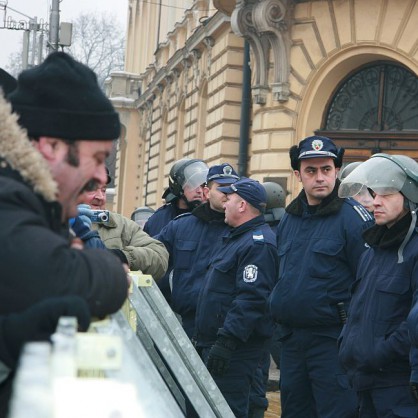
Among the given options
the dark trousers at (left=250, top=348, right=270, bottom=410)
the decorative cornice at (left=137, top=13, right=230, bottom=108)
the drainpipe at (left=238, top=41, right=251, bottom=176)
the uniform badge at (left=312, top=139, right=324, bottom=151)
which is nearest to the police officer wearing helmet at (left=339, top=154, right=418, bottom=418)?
the uniform badge at (left=312, top=139, right=324, bottom=151)

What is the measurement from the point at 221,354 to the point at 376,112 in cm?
1093

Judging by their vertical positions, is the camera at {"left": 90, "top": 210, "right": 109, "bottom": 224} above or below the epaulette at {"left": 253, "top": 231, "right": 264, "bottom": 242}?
above

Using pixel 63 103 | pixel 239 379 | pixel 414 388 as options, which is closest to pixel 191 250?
pixel 239 379

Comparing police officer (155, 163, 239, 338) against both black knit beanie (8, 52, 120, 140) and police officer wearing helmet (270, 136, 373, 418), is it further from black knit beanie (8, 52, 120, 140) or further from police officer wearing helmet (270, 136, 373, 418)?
black knit beanie (8, 52, 120, 140)

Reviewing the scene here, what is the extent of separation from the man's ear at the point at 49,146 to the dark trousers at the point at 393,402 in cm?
328

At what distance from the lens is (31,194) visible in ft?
8.50

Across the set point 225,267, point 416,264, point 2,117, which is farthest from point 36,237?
point 225,267

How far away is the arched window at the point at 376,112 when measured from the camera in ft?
56.3

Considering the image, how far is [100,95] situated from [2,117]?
24cm

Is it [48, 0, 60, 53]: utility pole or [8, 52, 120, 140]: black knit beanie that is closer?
[8, 52, 120, 140]: black knit beanie

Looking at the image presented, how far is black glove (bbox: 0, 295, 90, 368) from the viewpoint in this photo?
7.90ft

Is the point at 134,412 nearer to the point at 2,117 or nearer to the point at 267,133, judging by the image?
the point at 2,117

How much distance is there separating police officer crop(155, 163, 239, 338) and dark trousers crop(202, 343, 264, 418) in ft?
2.37

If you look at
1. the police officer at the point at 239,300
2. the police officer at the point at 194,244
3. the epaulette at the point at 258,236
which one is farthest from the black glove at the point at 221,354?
the police officer at the point at 194,244
